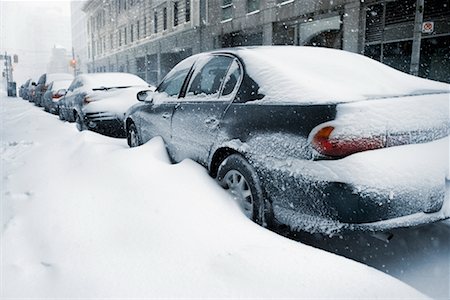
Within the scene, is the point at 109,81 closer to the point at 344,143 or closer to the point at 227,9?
the point at 344,143

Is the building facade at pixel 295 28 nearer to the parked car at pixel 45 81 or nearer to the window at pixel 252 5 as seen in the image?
the window at pixel 252 5

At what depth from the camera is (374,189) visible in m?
2.21

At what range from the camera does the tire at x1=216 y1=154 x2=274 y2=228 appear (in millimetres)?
2826

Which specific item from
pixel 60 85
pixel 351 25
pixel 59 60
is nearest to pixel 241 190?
pixel 351 25

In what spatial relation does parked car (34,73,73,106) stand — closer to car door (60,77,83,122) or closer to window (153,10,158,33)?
car door (60,77,83,122)

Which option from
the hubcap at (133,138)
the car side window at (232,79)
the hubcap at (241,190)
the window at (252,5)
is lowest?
the hubcap at (241,190)

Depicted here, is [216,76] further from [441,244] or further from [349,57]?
[441,244]

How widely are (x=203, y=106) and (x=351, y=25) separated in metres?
11.7

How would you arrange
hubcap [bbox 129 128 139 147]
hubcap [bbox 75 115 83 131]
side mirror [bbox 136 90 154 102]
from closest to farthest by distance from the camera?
side mirror [bbox 136 90 154 102] < hubcap [bbox 129 128 139 147] < hubcap [bbox 75 115 83 131]

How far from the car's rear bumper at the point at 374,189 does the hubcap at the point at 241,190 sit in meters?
0.48

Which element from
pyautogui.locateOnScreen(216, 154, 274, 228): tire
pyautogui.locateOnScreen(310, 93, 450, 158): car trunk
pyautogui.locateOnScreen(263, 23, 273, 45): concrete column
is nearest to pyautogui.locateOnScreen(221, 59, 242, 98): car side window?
pyautogui.locateOnScreen(216, 154, 274, 228): tire

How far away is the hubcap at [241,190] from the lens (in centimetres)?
298

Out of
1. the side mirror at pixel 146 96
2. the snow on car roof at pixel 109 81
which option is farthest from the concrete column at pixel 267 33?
the side mirror at pixel 146 96

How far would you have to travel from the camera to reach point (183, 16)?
2608 cm
